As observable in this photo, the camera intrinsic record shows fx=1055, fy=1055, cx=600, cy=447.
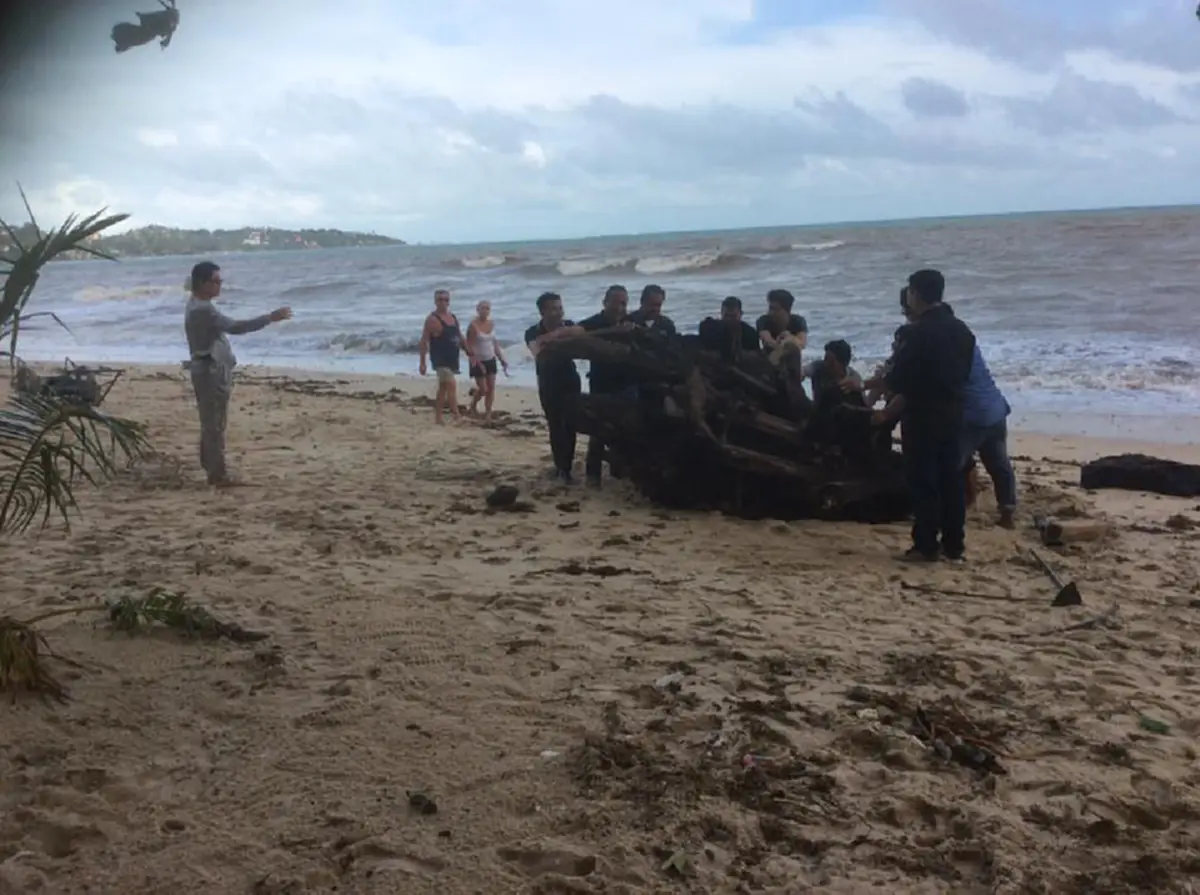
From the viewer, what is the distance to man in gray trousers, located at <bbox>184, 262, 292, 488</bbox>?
7.62 meters

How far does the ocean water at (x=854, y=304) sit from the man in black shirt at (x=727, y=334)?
432cm

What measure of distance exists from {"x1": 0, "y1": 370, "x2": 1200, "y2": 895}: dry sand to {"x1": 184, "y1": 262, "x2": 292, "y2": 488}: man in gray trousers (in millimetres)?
1151

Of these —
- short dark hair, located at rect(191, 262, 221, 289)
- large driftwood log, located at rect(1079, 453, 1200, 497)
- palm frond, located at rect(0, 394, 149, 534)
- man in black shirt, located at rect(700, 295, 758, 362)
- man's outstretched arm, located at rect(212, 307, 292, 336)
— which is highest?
short dark hair, located at rect(191, 262, 221, 289)

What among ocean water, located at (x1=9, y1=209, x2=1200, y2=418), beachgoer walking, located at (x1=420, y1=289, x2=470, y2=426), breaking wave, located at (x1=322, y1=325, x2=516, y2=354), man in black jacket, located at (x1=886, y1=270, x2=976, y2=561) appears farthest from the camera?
breaking wave, located at (x1=322, y1=325, x2=516, y2=354)

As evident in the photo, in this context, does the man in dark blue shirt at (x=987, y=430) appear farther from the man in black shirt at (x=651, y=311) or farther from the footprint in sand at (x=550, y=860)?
the footprint in sand at (x=550, y=860)

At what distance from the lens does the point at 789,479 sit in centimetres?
712

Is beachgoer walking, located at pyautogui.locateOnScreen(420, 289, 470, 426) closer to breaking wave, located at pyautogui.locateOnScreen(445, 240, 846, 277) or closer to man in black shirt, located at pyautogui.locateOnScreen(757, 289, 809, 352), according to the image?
man in black shirt, located at pyautogui.locateOnScreen(757, 289, 809, 352)

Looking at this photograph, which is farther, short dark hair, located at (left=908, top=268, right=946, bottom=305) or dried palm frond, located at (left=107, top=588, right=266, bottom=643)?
short dark hair, located at (left=908, top=268, right=946, bottom=305)

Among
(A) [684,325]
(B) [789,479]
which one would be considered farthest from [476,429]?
(A) [684,325]

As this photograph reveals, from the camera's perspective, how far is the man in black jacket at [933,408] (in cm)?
587

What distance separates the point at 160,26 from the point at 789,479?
537cm

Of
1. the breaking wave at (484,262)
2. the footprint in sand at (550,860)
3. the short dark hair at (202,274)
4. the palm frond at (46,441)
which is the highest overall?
the breaking wave at (484,262)

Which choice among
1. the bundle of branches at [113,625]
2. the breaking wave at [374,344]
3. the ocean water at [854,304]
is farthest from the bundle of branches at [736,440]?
the breaking wave at [374,344]

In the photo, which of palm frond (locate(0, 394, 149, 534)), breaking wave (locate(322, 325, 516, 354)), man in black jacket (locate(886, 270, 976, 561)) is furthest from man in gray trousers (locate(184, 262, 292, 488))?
breaking wave (locate(322, 325, 516, 354))
